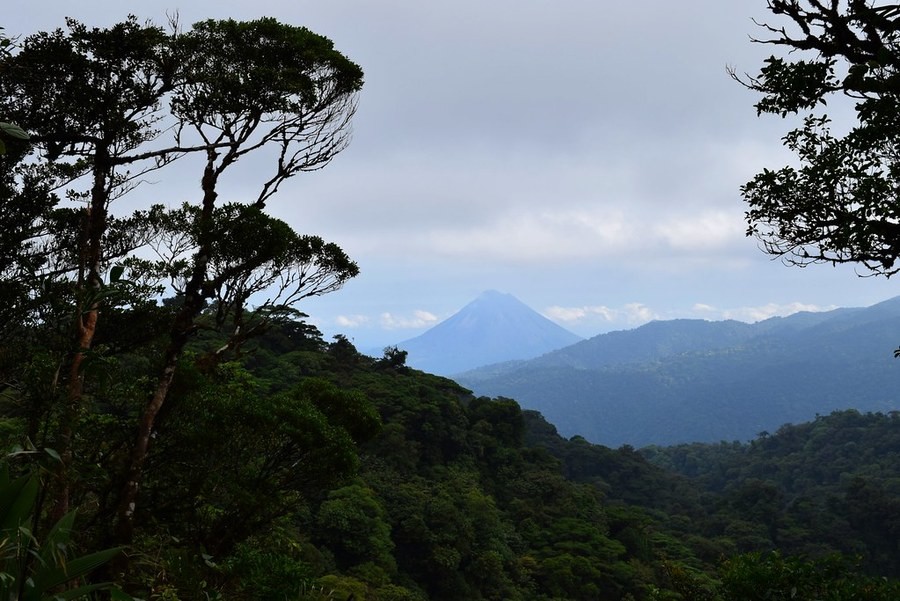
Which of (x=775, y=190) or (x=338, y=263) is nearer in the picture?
(x=775, y=190)

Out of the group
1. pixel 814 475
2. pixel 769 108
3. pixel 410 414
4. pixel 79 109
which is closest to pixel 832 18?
pixel 769 108

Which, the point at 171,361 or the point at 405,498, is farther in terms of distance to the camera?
the point at 405,498

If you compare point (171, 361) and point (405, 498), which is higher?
point (171, 361)

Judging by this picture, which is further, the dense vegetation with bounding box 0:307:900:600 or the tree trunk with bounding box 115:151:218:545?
the dense vegetation with bounding box 0:307:900:600

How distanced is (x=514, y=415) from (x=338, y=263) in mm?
36891

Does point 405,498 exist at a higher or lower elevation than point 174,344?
lower

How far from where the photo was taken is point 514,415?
144 feet

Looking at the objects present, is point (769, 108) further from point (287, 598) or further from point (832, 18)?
point (287, 598)

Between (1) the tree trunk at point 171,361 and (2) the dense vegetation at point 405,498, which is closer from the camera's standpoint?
(1) the tree trunk at point 171,361

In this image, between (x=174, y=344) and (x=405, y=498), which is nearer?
(x=174, y=344)

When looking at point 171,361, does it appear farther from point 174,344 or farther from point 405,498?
point 405,498

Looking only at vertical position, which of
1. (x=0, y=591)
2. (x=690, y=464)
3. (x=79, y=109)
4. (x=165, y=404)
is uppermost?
(x=79, y=109)

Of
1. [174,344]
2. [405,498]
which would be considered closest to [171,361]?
[174,344]

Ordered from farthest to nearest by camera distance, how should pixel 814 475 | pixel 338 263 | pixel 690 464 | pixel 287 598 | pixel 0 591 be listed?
pixel 690 464 → pixel 814 475 → pixel 338 263 → pixel 287 598 → pixel 0 591
